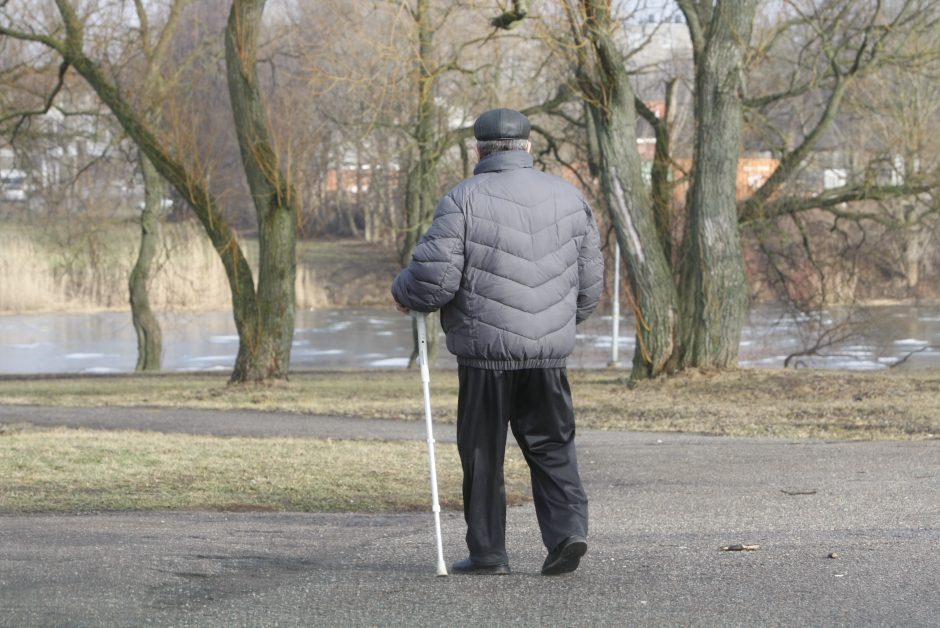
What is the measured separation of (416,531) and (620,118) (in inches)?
453

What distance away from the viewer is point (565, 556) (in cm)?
579

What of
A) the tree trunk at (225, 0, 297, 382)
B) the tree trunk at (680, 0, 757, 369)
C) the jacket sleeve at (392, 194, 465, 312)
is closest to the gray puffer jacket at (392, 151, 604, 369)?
the jacket sleeve at (392, 194, 465, 312)

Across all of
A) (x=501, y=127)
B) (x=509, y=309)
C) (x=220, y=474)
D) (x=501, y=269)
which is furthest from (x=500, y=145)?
(x=220, y=474)

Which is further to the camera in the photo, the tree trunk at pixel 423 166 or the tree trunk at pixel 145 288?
the tree trunk at pixel 145 288

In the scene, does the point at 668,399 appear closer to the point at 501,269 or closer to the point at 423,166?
the point at 423,166

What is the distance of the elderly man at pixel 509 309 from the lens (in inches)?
223

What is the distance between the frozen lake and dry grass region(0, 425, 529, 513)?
1424cm

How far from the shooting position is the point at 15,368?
31438 millimetres

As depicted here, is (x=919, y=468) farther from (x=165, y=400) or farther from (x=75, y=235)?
(x=75, y=235)

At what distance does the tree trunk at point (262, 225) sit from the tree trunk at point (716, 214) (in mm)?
6234

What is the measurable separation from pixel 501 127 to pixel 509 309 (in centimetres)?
80

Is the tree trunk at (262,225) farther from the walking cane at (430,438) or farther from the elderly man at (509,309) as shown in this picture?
the elderly man at (509,309)

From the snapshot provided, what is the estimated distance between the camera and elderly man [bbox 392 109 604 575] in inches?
223

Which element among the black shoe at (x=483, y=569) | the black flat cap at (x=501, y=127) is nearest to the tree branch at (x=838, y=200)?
the black flat cap at (x=501, y=127)
